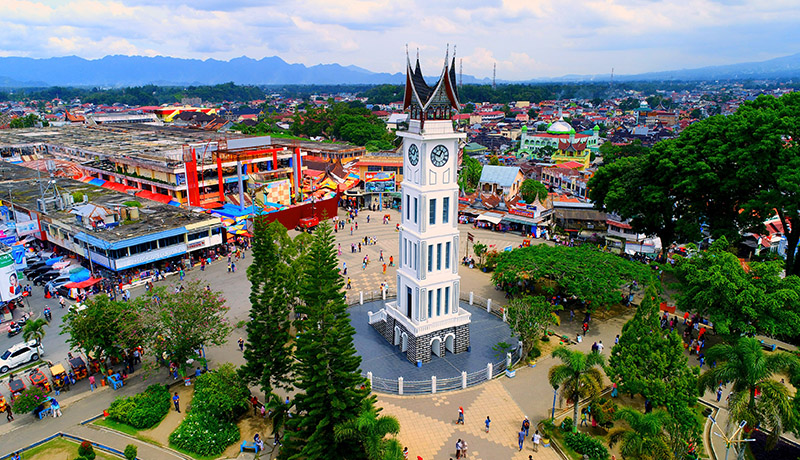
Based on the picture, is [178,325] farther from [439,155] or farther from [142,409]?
[439,155]

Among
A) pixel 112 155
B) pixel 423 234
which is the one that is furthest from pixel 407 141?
pixel 112 155

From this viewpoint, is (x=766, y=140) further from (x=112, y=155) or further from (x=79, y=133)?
(x=79, y=133)

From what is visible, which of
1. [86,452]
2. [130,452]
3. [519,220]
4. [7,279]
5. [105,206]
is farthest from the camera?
[519,220]

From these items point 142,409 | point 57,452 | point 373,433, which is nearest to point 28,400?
point 57,452

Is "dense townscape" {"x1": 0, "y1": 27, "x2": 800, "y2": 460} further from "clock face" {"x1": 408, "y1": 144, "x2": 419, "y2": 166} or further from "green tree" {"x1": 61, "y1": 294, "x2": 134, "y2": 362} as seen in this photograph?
"clock face" {"x1": 408, "y1": 144, "x2": 419, "y2": 166}

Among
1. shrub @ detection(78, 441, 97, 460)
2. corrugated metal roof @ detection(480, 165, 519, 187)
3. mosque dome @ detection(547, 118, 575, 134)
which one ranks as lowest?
shrub @ detection(78, 441, 97, 460)

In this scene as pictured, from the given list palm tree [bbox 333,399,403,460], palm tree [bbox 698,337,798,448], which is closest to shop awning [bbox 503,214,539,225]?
palm tree [bbox 698,337,798,448]
